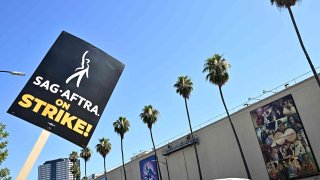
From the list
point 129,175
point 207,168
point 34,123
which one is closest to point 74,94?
point 34,123

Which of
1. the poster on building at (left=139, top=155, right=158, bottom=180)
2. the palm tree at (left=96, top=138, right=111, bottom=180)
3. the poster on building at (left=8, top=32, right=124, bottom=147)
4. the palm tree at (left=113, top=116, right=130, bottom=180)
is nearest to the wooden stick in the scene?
the poster on building at (left=8, top=32, right=124, bottom=147)

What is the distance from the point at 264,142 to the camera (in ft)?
124

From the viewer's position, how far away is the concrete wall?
1337 inches

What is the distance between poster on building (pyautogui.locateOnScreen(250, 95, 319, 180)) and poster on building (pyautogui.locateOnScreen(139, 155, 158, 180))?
25.1 metres

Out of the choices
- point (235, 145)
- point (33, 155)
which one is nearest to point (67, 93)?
point (33, 155)

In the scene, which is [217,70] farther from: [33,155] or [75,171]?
[75,171]

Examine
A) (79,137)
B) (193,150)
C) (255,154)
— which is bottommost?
(79,137)

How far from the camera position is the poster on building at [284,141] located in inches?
1323

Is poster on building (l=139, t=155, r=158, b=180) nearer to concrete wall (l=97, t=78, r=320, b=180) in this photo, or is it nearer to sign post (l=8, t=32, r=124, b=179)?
concrete wall (l=97, t=78, r=320, b=180)

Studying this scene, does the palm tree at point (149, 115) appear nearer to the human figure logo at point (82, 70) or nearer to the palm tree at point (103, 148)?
the palm tree at point (103, 148)

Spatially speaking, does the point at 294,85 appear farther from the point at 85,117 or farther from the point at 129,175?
the point at 129,175

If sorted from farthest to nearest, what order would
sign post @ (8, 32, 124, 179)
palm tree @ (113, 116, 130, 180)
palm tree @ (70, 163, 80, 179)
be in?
palm tree @ (70, 163, 80, 179), palm tree @ (113, 116, 130, 180), sign post @ (8, 32, 124, 179)

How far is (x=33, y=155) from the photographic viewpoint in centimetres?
454

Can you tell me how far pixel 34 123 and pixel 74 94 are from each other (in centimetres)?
74
